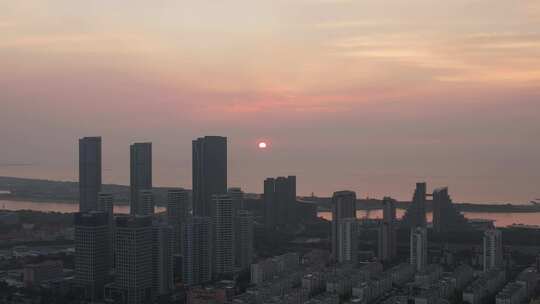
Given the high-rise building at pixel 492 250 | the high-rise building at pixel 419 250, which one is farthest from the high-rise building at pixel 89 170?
the high-rise building at pixel 492 250

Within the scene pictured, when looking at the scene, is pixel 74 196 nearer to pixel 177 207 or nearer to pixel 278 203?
pixel 278 203

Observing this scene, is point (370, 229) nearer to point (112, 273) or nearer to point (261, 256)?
point (261, 256)

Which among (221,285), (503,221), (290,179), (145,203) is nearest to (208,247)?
(221,285)

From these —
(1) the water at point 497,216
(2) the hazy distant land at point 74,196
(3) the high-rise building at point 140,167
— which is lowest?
(1) the water at point 497,216

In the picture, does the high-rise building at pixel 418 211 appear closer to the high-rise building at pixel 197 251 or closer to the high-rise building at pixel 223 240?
the high-rise building at pixel 223 240

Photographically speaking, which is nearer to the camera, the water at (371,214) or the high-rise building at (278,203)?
the high-rise building at (278,203)

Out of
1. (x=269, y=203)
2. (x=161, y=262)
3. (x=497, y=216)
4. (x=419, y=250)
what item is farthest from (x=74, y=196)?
(x=419, y=250)
